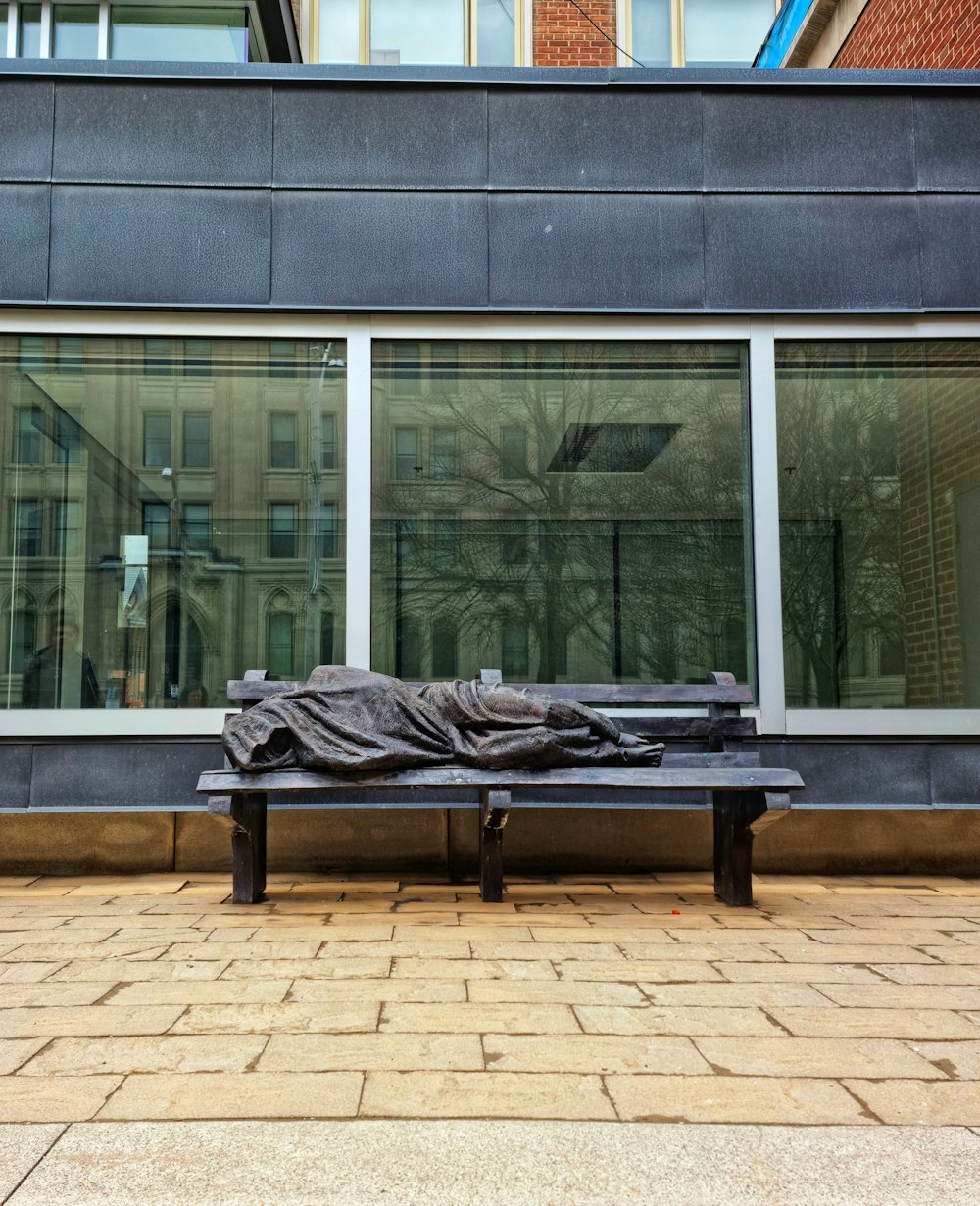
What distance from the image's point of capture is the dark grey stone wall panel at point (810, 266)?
664 centimetres

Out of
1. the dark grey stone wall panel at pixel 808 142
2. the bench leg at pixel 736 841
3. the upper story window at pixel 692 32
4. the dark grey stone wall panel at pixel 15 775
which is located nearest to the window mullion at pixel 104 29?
the upper story window at pixel 692 32

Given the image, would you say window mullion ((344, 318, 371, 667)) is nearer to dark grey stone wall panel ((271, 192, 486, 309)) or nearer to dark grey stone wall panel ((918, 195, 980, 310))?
dark grey stone wall panel ((271, 192, 486, 309))

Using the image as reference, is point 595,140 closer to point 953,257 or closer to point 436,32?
point 953,257

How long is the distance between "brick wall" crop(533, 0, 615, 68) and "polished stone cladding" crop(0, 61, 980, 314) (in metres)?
4.44

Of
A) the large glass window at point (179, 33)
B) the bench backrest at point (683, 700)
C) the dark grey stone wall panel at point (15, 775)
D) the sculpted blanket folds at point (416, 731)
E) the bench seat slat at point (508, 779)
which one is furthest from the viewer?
the large glass window at point (179, 33)

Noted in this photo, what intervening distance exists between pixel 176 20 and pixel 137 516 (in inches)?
188

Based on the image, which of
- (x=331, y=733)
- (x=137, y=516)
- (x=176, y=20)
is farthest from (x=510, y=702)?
(x=176, y=20)

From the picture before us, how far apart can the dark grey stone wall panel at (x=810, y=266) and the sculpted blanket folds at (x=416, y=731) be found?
302 centimetres

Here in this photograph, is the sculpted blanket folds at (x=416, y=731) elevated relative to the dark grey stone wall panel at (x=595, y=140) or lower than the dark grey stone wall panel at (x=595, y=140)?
lower

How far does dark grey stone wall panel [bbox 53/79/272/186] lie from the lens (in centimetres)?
658

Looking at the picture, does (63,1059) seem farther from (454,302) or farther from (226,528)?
(454,302)

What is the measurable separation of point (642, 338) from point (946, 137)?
2314 millimetres

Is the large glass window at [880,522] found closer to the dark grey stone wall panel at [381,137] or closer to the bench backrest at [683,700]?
the bench backrest at [683,700]

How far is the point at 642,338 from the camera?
6723mm
